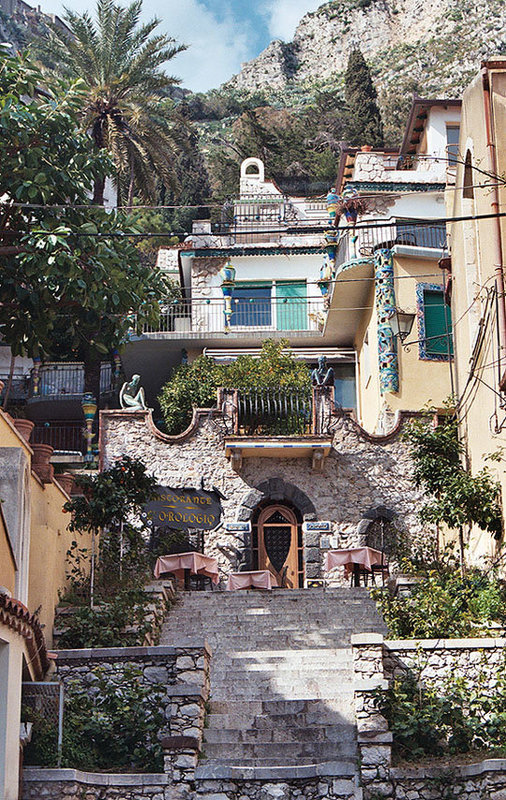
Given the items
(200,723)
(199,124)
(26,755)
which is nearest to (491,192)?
(200,723)

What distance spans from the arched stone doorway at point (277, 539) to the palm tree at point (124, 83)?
10.4m

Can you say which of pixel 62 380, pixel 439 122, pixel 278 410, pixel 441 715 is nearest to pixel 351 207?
pixel 439 122

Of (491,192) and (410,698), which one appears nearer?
(410,698)

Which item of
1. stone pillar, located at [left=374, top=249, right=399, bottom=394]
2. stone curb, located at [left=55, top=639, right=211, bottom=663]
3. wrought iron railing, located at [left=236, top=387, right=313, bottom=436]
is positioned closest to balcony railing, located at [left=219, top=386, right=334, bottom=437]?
wrought iron railing, located at [left=236, top=387, right=313, bottom=436]

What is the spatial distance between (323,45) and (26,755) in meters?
87.4

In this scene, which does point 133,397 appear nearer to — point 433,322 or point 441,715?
point 433,322

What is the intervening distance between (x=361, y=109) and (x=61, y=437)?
1068 inches

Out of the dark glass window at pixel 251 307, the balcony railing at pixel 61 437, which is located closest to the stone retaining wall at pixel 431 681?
the balcony railing at pixel 61 437

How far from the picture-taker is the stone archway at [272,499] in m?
24.2

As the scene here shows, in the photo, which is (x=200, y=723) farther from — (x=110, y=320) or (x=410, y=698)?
(x=110, y=320)

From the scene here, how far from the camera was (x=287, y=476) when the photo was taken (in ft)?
81.2

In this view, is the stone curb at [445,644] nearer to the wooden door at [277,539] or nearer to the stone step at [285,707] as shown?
the stone step at [285,707]

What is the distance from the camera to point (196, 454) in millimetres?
24891

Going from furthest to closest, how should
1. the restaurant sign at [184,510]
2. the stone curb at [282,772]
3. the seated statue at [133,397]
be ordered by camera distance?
1. the seated statue at [133,397]
2. the restaurant sign at [184,510]
3. the stone curb at [282,772]
